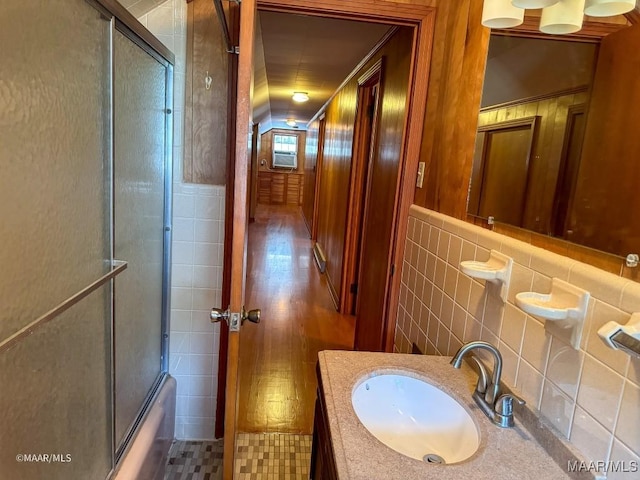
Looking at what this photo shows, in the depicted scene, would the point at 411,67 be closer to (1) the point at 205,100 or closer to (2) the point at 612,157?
(1) the point at 205,100

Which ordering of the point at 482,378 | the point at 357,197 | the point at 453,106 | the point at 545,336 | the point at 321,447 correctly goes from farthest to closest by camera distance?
the point at 357,197 < the point at 453,106 < the point at 321,447 < the point at 482,378 < the point at 545,336

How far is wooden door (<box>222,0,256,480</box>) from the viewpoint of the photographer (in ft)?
3.58

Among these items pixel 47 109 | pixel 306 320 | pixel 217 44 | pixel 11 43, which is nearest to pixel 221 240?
pixel 217 44

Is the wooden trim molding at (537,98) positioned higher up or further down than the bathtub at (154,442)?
→ higher up

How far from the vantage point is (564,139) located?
0.88 metres

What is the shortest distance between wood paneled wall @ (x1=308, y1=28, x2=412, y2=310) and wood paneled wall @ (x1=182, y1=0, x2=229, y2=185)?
808mm

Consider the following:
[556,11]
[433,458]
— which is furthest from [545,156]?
[433,458]

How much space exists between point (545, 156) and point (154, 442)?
162 cm

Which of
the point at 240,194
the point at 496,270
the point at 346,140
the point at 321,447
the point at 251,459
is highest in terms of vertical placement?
the point at 346,140

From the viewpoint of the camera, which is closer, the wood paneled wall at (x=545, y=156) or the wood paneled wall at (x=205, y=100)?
the wood paneled wall at (x=545, y=156)

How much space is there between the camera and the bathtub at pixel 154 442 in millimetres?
1370

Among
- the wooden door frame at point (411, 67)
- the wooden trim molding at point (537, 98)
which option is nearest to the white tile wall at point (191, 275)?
the wooden door frame at point (411, 67)

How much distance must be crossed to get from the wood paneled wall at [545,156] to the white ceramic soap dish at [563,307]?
0.17 m

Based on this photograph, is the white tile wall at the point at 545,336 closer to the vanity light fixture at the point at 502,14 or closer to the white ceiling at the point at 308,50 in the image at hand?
the vanity light fixture at the point at 502,14
